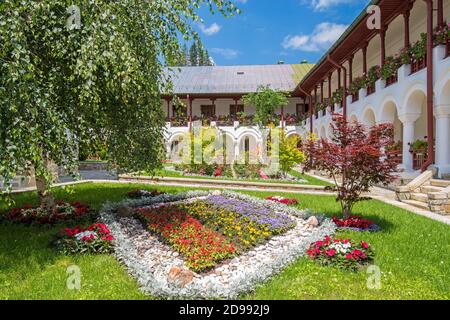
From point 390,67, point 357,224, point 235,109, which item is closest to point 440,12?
point 390,67

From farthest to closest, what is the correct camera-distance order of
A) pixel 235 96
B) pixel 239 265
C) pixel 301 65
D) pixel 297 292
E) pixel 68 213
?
pixel 301 65, pixel 235 96, pixel 68 213, pixel 239 265, pixel 297 292

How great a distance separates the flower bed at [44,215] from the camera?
6.44m

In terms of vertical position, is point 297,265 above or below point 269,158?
below

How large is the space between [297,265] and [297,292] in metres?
0.83

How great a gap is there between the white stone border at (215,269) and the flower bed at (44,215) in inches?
20.1

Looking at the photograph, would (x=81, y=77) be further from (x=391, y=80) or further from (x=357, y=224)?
(x=391, y=80)

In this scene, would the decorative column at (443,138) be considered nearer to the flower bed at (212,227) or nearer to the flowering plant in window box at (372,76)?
the flowering plant in window box at (372,76)

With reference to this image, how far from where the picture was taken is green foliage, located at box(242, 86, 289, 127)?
78.7ft

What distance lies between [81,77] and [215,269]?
10.7 feet

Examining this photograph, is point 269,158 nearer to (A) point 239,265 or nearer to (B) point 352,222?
(B) point 352,222

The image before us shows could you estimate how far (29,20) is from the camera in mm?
4238

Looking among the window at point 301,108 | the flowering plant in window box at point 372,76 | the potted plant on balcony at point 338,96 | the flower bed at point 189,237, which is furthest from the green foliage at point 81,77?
the window at point 301,108
